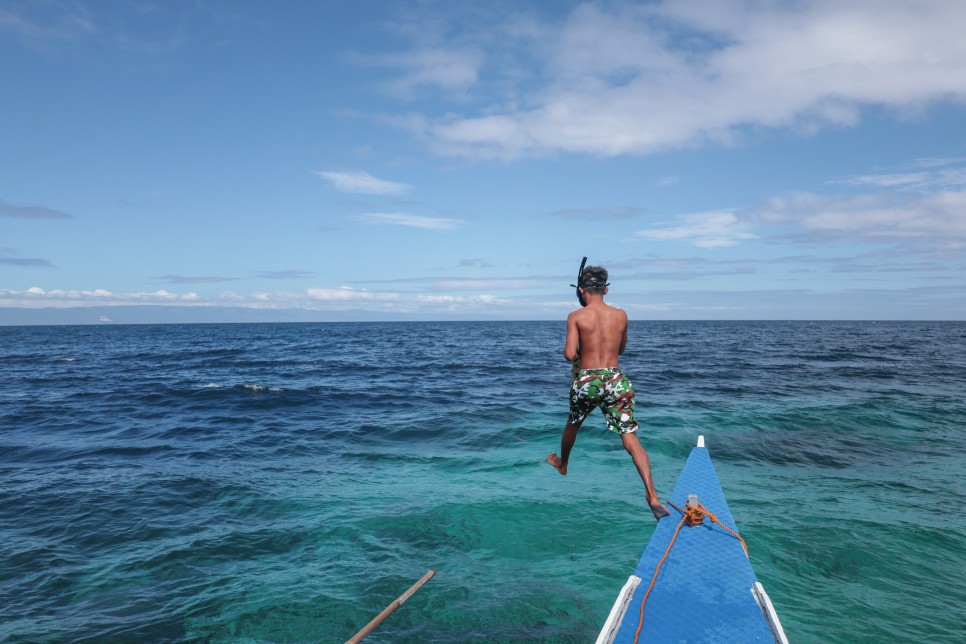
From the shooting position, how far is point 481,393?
1081 inches

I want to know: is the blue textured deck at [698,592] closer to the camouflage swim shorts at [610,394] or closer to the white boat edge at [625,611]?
the white boat edge at [625,611]

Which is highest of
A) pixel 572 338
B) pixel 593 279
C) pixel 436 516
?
pixel 593 279

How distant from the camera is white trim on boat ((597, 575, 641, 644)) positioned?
4.99m

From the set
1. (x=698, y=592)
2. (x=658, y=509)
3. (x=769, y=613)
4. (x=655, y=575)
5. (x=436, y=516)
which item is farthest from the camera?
(x=436, y=516)

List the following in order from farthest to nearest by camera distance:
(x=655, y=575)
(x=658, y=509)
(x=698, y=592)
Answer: (x=658, y=509) → (x=655, y=575) → (x=698, y=592)

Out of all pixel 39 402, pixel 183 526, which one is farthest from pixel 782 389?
pixel 39 402

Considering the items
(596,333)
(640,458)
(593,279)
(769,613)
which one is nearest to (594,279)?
(593,279)

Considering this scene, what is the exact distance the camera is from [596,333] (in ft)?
20.1

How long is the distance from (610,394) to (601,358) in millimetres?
434

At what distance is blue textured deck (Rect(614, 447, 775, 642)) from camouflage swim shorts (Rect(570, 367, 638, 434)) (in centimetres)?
157

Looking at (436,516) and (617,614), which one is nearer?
(617,614)

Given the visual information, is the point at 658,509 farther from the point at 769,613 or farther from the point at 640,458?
the point at 769,613

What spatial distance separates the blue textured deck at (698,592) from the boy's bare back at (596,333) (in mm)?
2353

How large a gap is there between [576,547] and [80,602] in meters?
8.03
